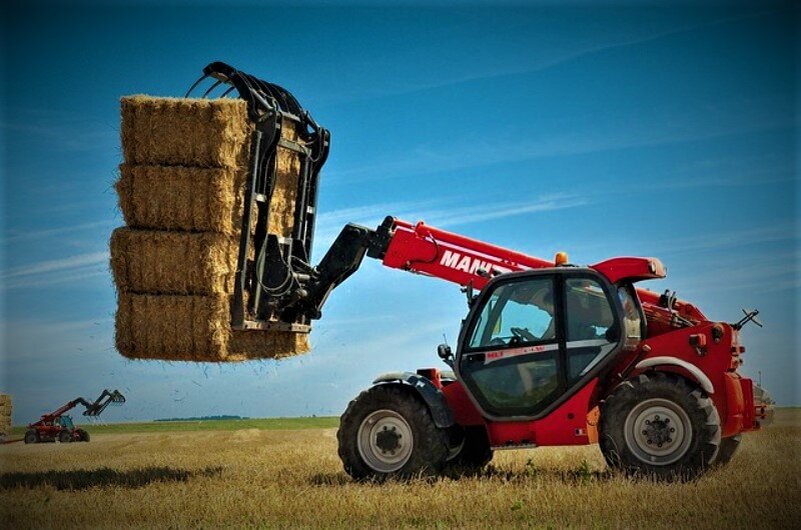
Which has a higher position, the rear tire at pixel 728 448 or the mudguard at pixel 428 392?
the mudguard at pixel 428 392

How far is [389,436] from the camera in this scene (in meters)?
10.1

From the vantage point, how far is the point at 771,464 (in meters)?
10.4

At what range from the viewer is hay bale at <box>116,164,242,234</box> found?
11.4 meters

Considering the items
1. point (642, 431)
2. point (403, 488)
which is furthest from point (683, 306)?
point (403, 488)

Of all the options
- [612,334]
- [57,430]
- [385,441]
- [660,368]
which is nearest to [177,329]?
[385,441]

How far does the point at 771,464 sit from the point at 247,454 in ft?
25.3

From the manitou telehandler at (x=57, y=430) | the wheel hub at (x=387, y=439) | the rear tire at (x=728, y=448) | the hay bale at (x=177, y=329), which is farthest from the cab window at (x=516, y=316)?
the manitou telehandler at (x=57, y=430)

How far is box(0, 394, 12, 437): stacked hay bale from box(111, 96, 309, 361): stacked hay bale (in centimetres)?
1811

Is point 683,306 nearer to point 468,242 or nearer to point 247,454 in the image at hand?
point 468,242

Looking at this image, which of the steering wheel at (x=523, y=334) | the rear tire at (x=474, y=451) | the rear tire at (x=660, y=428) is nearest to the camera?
the rear tire at (x=660, y=428)

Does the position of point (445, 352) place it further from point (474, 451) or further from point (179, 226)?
point (179, 226)

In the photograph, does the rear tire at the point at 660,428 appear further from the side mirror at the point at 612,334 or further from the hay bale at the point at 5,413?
the hay bale at the point at 5,413

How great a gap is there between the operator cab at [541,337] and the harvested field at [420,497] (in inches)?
32.7

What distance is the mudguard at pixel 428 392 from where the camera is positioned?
32.6 ft
